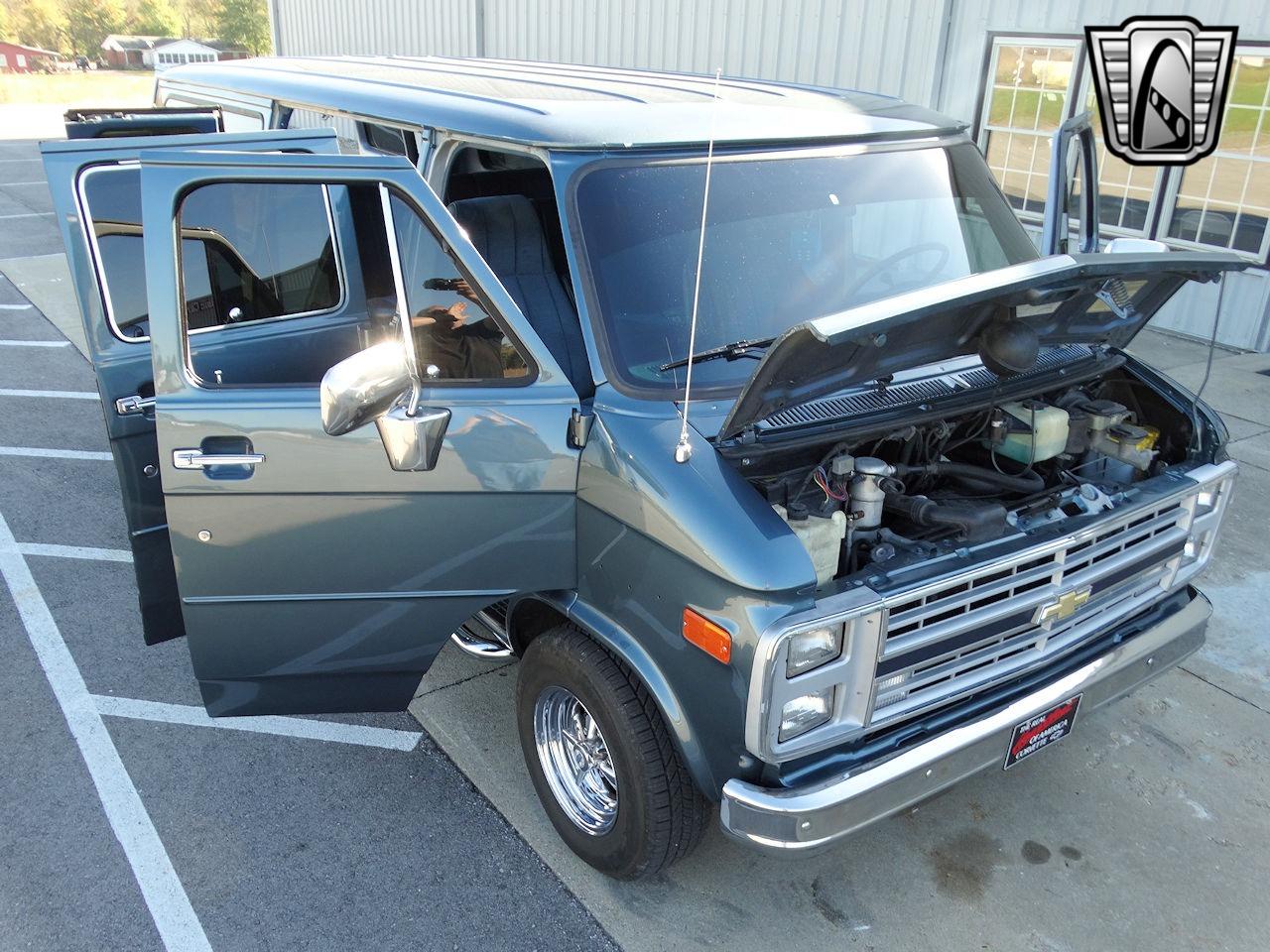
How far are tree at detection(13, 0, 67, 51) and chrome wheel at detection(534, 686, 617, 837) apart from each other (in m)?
111

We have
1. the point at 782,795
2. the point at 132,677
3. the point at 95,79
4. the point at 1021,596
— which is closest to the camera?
the point at 782,795

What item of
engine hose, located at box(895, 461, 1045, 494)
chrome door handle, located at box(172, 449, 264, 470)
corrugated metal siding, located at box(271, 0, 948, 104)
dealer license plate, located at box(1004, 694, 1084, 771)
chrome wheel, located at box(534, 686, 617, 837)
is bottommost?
chrome wheel, located at box(534, 686, 617, 837)

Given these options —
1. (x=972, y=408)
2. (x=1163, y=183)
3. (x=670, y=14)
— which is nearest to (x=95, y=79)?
(x=670, y=14)

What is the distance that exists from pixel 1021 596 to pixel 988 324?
2.58 ft

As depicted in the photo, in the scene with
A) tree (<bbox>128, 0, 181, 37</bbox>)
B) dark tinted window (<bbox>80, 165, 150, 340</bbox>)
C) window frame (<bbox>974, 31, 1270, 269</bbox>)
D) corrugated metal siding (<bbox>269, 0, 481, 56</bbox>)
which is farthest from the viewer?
tree (<bbox>128, 0, 181, 37</bbox>)

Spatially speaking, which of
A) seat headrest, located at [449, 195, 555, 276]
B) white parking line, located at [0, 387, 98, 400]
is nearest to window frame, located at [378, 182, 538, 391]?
seat headrest, located at [449, 195, 555, 276]

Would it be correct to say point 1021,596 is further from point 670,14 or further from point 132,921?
point 670,14

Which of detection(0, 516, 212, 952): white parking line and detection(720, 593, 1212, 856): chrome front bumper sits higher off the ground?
detection(720, 593, 1212, 856): chrome front bumper

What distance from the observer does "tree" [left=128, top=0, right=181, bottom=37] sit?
105750 millimetres

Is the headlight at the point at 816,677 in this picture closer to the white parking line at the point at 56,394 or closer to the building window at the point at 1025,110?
the white parking line at the point at 56,394

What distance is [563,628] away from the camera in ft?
10.4

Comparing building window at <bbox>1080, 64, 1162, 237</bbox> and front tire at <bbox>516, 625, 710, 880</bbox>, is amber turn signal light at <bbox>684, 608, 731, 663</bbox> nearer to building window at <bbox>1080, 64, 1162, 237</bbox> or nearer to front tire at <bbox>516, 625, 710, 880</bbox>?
front tire at <bbox>516, 625, 710, 880</bbox>

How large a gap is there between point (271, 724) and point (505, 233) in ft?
7.02

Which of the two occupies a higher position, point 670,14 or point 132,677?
point 670,14
